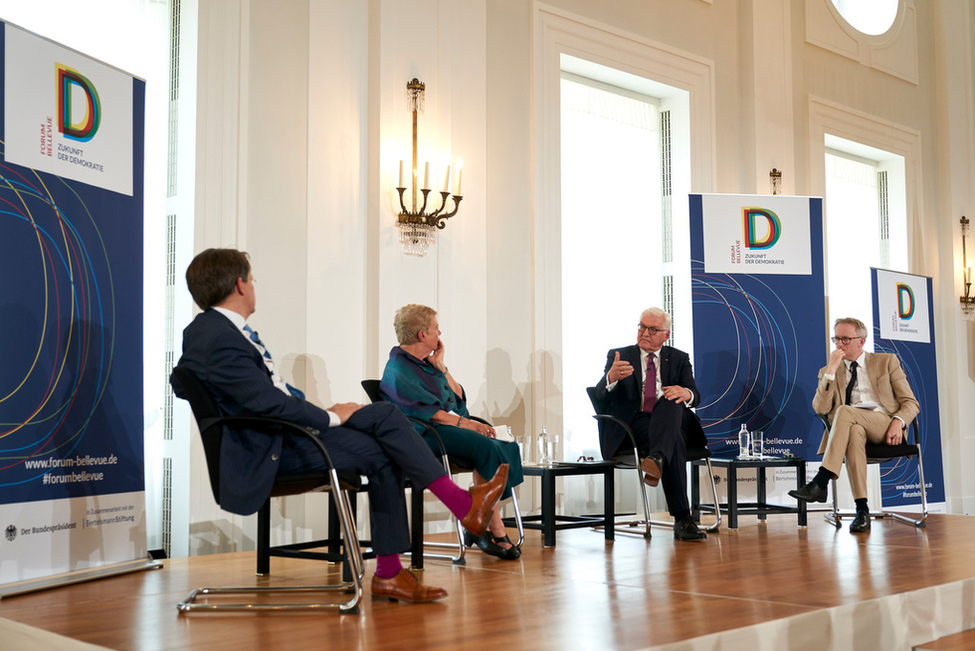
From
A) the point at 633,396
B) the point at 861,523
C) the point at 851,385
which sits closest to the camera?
the point at 633,396

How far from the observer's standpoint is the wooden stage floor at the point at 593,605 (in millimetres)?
2545

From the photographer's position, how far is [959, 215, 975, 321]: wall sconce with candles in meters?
9.01

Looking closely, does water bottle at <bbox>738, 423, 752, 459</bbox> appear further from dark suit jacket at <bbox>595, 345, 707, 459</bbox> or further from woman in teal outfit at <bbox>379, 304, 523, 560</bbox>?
woman in teal outfit at <bbox>379, 304, 523, 560</bbox>

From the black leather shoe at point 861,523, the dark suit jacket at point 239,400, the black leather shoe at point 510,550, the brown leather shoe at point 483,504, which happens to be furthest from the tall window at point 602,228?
the dark suit jacket at point 239,400

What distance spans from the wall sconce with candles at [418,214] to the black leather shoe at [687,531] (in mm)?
2041

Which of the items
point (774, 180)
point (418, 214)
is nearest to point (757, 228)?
point (774, 180)

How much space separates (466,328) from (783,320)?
8.14 feet

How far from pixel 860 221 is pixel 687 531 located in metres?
5.04

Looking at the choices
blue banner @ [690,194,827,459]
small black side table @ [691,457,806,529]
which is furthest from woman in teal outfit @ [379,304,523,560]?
blue banner @ [690,194,827,459]

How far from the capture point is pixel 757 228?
652 centimetres

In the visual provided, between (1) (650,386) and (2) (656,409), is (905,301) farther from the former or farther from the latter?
(2) (656,409)

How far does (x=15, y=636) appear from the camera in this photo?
269 centimetres

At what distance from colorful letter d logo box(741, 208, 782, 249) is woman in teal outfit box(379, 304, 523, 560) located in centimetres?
301

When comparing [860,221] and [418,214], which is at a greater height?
[860,221]
